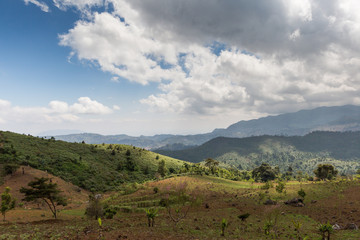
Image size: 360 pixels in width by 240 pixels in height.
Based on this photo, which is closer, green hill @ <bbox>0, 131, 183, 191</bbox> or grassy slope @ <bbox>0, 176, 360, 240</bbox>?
grassy slope @ <bbox>0, 176, 360, 240</bbox>

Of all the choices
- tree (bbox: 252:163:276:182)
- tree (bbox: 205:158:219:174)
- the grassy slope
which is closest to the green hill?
the grassy slope

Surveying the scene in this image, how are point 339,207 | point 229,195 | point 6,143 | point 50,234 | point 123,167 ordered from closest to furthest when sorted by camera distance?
point 50,234, point 339,207, point 229,195, point 6,143, point 123,167

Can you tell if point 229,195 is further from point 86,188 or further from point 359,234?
point 86,188

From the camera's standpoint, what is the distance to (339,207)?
3672cm

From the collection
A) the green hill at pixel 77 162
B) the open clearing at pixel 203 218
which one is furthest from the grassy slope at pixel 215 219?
the green hill at pixel 77 162

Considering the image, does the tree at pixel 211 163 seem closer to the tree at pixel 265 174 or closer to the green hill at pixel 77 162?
the tree at pixel 265 174

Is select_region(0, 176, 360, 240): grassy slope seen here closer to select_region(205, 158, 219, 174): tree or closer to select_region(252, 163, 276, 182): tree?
select_region(205, 158, 219, 174): tree

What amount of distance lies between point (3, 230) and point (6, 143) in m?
78.1

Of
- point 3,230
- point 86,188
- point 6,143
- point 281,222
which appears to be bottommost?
point 86,188

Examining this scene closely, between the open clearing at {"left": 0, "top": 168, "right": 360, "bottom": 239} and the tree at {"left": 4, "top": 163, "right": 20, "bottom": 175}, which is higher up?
the tree at {"left": 4, "top": 163, "right": 20, "bottom": 175}

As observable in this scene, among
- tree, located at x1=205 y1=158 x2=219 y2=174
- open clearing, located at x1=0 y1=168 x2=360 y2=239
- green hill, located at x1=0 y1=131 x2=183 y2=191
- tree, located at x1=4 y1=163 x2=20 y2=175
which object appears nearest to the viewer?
open clearing, located at x1=0 y1=168 x2=360 y2=239

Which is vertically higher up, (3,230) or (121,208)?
(3,230)

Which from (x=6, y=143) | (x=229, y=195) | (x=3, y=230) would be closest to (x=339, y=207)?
(x=229, y=195)

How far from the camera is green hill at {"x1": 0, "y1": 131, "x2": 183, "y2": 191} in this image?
73.6 metres
